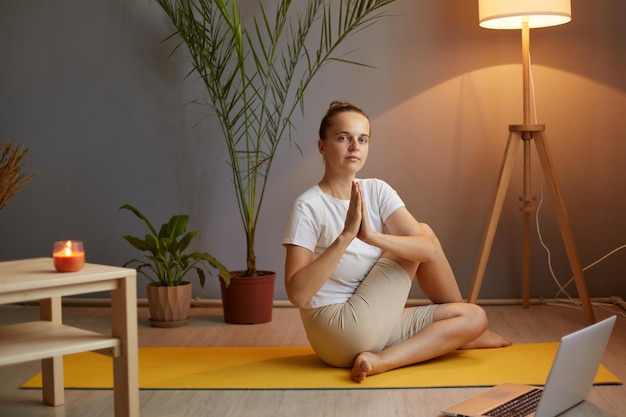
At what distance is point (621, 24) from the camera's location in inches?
164

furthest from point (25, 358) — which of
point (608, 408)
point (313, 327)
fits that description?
point (608, 408)

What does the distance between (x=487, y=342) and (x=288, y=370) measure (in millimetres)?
790

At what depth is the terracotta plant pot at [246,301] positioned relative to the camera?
396 cm

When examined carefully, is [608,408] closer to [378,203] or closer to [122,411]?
[378,203]

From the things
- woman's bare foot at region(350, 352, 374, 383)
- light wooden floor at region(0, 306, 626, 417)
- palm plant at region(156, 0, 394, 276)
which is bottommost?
light wooden floor at region(0, 306, 626, 417)

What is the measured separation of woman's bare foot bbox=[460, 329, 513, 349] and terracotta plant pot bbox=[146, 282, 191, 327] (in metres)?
1.34

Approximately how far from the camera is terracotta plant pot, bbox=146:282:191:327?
3916mm

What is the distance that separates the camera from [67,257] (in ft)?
7.82

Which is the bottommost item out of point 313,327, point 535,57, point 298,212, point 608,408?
point 608,408

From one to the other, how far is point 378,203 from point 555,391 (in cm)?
105

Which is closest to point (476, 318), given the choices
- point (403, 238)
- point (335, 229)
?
point (403, 238)

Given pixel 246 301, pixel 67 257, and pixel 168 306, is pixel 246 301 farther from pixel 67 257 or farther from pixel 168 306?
pixel 67 257

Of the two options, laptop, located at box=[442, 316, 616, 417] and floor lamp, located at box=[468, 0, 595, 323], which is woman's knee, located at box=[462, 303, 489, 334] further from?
floor lamp, located at box=[468, 0, 595, 323]

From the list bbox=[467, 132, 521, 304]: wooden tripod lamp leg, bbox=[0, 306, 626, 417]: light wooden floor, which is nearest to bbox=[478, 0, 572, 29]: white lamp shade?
bbox=[467, 132, 521, 304]: wooden tripod lamp leg
